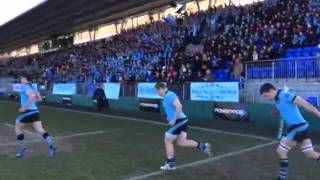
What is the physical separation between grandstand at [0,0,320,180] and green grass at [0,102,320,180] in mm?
25

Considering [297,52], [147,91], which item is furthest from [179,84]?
[297,52]

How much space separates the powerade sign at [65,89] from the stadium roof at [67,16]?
273 inches

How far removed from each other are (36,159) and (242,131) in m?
7.92

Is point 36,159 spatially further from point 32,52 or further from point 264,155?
point 32,52

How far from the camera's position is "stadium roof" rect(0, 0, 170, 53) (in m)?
38.4

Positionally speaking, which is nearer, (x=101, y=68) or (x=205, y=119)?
(x=205, y=119)

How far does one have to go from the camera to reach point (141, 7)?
3881 centimetres

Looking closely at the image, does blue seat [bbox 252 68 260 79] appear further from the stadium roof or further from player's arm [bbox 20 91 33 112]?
the stadium roof

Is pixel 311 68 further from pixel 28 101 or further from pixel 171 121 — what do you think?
pixel 28 101

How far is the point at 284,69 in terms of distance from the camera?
1931 cm

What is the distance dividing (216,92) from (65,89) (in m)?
16.1

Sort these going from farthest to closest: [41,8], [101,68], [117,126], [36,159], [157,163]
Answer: [41,8]
[101,68]
[117,126]
[36,159]
[157,163]

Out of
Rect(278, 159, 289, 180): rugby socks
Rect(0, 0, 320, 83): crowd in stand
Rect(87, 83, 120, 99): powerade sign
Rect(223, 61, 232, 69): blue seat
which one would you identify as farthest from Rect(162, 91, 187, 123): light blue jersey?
Rect(87, 83, 120, 99): powerade sign

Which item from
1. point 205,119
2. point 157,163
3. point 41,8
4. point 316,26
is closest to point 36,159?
point 157,163
